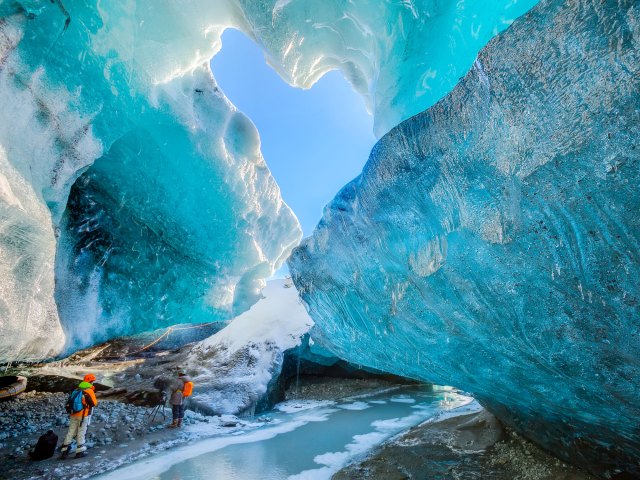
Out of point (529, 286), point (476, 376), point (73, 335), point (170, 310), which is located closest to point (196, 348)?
point (170, 310)

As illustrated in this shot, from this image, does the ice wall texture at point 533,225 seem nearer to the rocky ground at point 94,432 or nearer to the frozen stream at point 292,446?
the frozen stream at point 292,446

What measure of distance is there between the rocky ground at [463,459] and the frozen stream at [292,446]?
2.10 feet

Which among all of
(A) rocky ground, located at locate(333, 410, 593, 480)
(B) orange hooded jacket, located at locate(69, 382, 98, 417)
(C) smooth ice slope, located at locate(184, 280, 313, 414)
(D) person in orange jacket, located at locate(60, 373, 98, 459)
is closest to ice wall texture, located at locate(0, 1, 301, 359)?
(B) orange hooded jacket, located at locate(69, 382, 98, 417)

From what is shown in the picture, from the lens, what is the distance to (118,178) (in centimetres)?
532

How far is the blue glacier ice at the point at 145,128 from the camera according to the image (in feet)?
10.8

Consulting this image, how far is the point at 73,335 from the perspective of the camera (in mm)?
4910

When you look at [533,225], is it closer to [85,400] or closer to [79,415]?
[85,400]

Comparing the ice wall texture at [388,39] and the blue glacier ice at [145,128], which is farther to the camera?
the blue glacier ice at [145,128]

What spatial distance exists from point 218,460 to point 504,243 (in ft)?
21.1

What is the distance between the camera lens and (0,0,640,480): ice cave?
247 cm

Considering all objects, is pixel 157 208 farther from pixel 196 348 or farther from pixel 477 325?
pixel 196 348

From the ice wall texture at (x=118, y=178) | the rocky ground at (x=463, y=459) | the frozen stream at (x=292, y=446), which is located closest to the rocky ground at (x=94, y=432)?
the frozen stream at (x=292, y=446)

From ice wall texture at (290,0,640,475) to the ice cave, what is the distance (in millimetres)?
20

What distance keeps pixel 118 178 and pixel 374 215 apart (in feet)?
14.2
